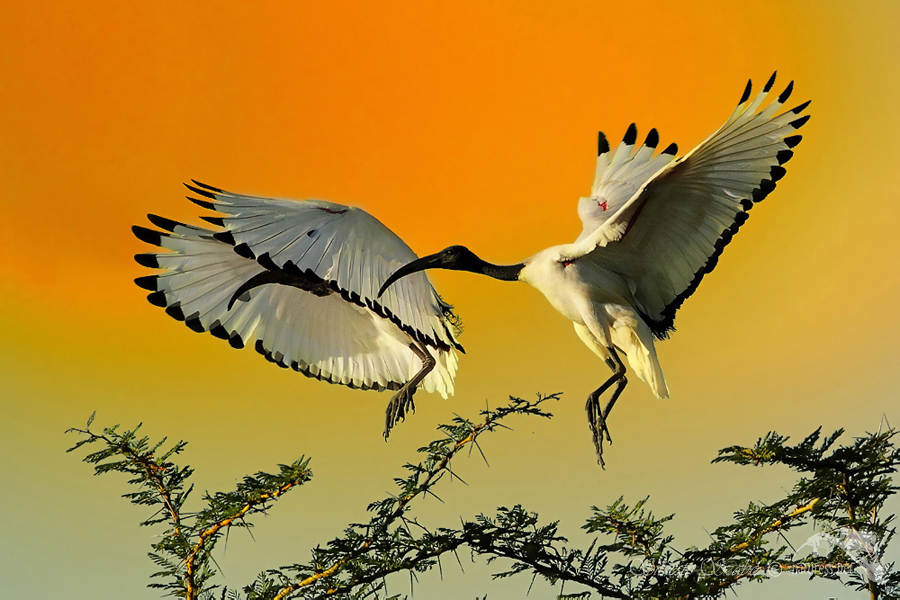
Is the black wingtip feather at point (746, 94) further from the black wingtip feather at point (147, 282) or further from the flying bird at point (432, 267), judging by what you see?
the black wingtip feather at point (147, 282)

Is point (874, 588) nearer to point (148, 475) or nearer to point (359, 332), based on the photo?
point (148, 475)

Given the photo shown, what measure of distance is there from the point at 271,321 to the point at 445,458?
2157mm

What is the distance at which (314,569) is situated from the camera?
8.70 feet

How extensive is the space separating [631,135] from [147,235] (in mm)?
2680

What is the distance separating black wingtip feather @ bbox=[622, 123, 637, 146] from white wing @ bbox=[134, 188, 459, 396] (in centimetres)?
145

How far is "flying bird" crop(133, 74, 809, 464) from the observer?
3.38 metres

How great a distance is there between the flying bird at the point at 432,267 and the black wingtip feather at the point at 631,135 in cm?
1

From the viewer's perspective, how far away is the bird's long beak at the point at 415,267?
12.1 feet

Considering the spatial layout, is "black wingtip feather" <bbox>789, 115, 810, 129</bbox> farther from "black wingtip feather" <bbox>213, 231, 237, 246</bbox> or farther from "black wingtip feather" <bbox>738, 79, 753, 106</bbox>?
"black wingtip feather" <bbox>213, 231, 237, 246</bbox>

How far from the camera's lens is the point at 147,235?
4117 mm

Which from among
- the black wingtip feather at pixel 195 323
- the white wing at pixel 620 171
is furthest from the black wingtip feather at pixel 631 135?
the black wingtip feather at pixel 195 323

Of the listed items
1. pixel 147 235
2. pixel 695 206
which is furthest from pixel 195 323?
pixel 695 206

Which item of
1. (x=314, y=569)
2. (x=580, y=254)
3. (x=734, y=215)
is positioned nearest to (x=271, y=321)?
(x=580, y=254)

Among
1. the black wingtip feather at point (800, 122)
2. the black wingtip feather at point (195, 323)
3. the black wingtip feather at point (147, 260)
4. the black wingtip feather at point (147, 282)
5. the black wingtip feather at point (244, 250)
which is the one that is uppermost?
the black wingtip feather at point (147, 260)
